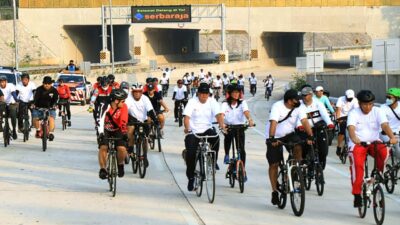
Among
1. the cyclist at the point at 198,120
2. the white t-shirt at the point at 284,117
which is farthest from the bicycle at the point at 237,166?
the white t-shirt at the point at 284,117

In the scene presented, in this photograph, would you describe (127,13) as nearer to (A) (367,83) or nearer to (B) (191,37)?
(B) (191,37)

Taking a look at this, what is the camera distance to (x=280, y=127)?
12383 millimetres

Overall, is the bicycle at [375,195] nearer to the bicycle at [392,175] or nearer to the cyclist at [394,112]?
the bicycle at [392,175]

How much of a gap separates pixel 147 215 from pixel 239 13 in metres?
90.9

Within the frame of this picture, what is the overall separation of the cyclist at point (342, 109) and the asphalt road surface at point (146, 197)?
0.55 metres

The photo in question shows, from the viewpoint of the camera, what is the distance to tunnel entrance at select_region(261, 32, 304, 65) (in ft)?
334

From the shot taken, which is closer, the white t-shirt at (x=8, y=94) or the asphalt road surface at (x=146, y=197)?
the asphalt road surface at (x=146, y=197)

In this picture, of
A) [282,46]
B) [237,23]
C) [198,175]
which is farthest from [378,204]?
[282,46]

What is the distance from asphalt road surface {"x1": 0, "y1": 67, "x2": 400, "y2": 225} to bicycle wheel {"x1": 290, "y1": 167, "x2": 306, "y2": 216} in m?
0.12

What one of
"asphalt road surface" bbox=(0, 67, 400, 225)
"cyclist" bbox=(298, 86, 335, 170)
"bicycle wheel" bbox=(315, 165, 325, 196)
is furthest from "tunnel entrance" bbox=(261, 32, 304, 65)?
"bicycle wheel" bbox=(315, 165, 325, 196)

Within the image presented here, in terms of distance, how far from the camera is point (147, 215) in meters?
11.7

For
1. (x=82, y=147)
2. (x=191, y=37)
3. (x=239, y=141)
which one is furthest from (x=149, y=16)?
(x=239, y=141)

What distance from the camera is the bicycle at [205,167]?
12812 millimetres

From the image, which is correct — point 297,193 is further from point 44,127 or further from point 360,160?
point 44,127
